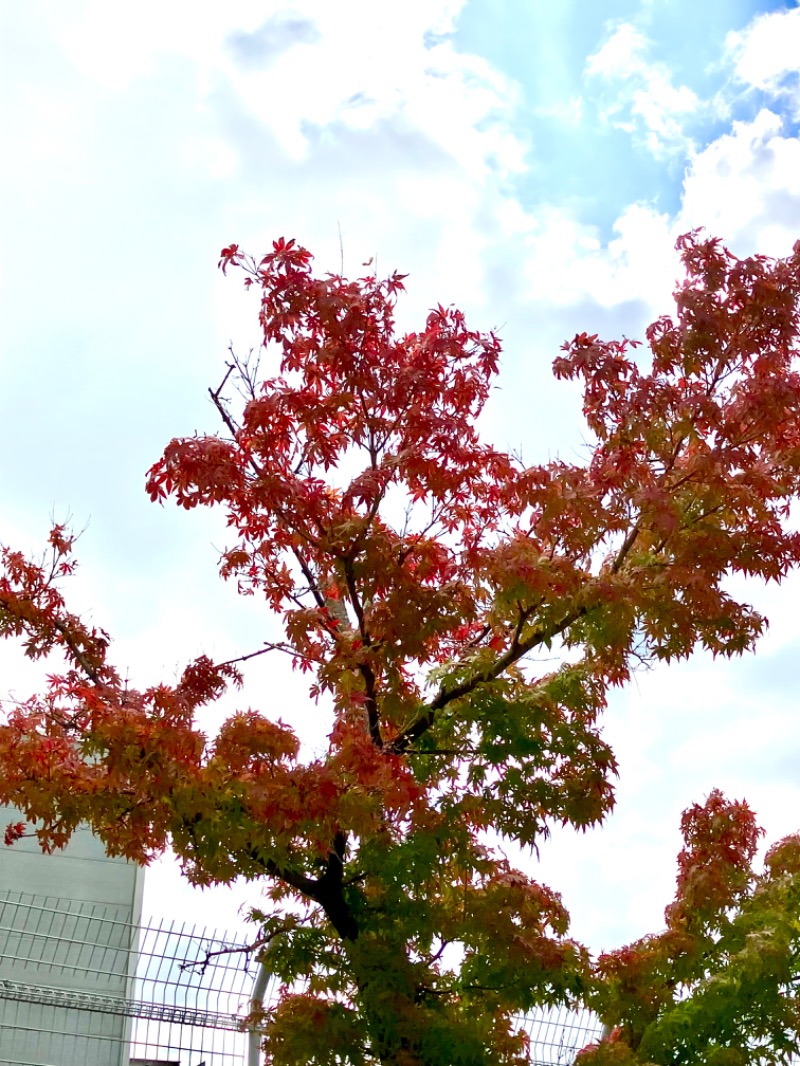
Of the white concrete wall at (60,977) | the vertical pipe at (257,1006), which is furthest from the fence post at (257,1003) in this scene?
the white concrete wall at (60,977)

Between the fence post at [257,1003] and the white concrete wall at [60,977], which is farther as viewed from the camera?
the white concrete wall at [60,977]

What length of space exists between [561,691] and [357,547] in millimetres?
1499

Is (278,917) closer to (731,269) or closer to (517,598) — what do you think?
(517,598)

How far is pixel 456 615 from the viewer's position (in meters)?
6.90

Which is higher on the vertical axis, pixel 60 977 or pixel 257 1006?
pixel 60 977

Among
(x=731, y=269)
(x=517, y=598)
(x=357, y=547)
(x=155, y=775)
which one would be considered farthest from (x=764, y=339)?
(x=155, y=775)

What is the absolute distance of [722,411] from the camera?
23.2ft

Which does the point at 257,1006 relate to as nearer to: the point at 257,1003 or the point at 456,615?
the point at 257,1003

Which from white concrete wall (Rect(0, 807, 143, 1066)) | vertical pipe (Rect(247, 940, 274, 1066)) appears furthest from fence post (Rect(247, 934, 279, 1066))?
white concrete wall (Rect(0, 807, 143, 1066))

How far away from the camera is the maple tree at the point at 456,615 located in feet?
21.4

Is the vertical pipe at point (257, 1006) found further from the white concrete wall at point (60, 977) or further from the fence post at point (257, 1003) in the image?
the white concrete wall at point (60, 977)

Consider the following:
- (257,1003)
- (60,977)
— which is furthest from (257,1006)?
(60,977)

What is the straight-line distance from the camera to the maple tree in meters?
6.54

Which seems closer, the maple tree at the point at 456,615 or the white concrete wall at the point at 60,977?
the maple tree at the point at 456,615
